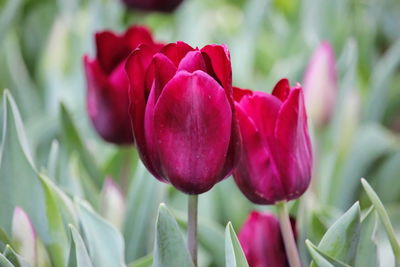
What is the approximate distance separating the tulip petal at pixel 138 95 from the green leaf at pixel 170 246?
38mm

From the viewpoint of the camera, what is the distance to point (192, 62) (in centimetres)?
52

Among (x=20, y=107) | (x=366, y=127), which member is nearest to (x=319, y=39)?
(x=366, y=127)

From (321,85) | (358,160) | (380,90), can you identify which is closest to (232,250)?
(321,85)

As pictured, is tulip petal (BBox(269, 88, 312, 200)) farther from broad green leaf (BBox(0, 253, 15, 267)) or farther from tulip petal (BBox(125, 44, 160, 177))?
broad green leaf (BBox(0, 253, 15, 267))

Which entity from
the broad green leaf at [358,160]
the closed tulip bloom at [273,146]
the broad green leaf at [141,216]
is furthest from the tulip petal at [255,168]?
the broad green leaf at [358,160]

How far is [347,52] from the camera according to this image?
1062 mm

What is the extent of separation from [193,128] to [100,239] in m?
0.19

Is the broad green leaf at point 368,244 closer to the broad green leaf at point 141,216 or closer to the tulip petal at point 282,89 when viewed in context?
the tulip petal at point 282,89

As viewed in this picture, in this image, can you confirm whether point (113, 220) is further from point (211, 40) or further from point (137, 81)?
point (211, 40)

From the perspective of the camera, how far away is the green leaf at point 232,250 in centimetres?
54

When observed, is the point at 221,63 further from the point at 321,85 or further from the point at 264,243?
the point at 321,85

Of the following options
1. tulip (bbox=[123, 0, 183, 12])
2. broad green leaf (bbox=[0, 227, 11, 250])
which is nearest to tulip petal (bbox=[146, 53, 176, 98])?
broad green leaf (bbox=[0, 227, 11, 250])

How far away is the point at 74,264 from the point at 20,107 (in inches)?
28.7

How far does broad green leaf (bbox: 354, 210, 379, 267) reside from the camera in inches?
24.5
